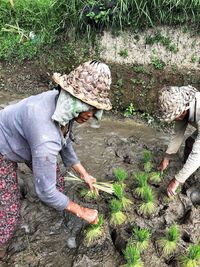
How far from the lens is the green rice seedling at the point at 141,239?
3234 millimetres

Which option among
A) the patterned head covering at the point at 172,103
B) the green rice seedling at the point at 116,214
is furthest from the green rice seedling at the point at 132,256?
the patterned head covering at the point at 172,103

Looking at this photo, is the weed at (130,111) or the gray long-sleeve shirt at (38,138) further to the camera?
the weed at (130,111)

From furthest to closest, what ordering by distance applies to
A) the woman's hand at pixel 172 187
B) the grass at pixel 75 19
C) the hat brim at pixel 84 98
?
the grass at pixel 75 19, the woman's hand at pixel 172 187, the hat brim at pixel 84 98

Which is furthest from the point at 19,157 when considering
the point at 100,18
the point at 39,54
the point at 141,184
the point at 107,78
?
the point at 39,54

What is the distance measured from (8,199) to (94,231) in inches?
31.0

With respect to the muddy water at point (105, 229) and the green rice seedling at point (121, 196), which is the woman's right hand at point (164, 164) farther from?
the green rice seedling at point (121, 196)

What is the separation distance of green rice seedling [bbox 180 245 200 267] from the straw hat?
1.39 meters

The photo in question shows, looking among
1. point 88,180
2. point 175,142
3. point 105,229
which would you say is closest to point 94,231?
point 105,229

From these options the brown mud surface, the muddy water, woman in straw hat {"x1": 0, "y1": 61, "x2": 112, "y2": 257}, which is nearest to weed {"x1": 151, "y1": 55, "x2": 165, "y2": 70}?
the brown mud surface

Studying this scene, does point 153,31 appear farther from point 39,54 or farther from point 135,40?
point 39,54

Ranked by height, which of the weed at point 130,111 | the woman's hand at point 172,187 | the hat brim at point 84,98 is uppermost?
the hat brim at point 84,98

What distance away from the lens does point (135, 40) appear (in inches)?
213

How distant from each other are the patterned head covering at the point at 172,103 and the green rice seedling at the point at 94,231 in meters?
1.04

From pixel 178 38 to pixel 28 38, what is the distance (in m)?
2.36
